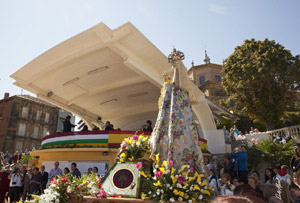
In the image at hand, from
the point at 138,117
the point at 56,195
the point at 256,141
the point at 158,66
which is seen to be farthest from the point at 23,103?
the point at 56,195

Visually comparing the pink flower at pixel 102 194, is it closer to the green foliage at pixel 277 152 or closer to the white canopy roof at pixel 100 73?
the white canopy roof at pixel 100 73

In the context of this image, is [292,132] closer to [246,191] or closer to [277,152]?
[277,152]

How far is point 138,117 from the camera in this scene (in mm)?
20281

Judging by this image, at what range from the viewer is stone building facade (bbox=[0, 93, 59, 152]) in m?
40.7

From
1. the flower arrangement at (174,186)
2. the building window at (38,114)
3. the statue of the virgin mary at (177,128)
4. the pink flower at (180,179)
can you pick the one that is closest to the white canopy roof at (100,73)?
the statue of the virgin mary at (177,128)

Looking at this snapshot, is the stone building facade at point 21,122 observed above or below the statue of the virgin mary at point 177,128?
above

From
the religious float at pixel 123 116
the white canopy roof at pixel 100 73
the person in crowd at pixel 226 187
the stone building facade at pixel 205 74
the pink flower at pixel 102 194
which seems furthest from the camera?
the stone building facade at pixel 205 74

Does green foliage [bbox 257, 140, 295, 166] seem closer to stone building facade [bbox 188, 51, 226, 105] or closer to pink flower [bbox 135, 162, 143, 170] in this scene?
pink flower [bbox 135, 162, 143, 170]

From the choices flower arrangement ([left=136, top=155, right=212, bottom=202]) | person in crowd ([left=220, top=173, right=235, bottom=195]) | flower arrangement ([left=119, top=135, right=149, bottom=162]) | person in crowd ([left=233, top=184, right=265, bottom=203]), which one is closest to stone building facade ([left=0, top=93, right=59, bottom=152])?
person in crowd ([left=220, top=173, right=235, bottom=195])

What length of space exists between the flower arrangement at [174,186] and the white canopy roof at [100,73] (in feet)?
21.6

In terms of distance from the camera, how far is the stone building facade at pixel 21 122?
134 feet

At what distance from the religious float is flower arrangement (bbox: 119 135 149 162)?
0.07 ft

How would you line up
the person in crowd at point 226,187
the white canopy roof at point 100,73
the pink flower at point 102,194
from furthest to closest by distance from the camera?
the white canopy roof at point 100,73 → the person in crowd at point 226,187 → the pink flower at point 102,194

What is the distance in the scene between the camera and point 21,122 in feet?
139
